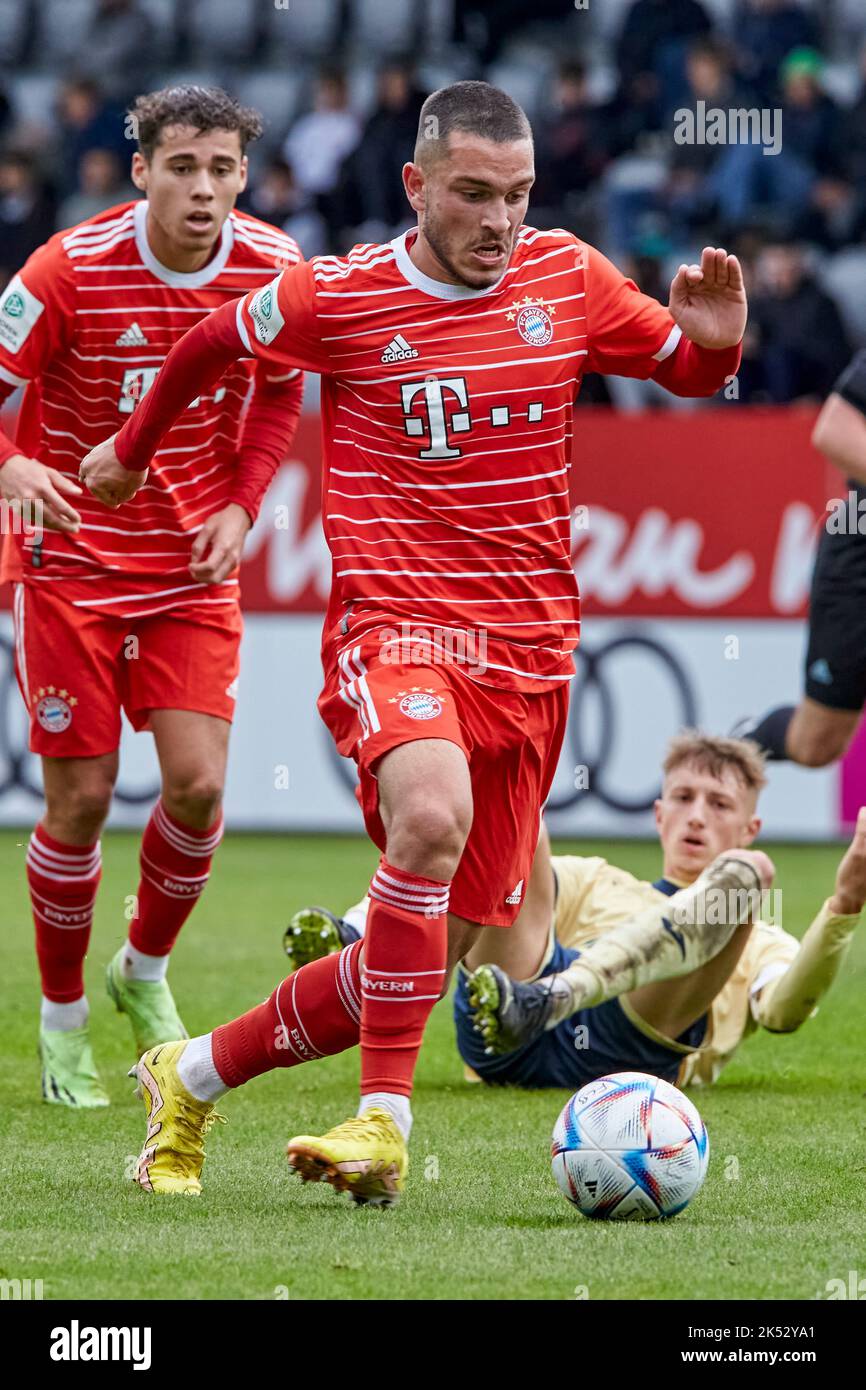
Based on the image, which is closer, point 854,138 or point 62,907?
point 62,907

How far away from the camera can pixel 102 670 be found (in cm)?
567

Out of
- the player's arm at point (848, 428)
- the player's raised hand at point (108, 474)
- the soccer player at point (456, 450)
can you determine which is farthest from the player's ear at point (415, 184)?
the player's arm at point (848, 428)

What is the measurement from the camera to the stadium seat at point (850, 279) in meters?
14.8

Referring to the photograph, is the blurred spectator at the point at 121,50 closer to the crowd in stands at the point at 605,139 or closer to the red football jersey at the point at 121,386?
the crowd in stands at the point at 605,139

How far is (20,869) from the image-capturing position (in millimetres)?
11250

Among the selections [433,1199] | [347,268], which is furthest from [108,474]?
[433,1199]

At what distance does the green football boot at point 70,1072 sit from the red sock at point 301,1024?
1.27 m

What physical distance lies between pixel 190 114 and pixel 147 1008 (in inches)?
94.9

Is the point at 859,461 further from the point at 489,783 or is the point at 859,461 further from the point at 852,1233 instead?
the point at 852,1233

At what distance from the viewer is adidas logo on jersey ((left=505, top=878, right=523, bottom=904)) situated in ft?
14.7

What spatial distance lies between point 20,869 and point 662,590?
3796 millimetres

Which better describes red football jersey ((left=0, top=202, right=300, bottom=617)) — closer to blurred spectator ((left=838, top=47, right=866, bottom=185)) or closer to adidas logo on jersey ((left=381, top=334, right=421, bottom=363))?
adidas logo on jersey ((left=381, top=334, right=421, bottom=363))

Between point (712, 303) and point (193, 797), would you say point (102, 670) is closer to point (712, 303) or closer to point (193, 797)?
point (193, 797)

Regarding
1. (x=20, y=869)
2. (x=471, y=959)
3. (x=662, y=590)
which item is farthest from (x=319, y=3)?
(x=471, y=959)
